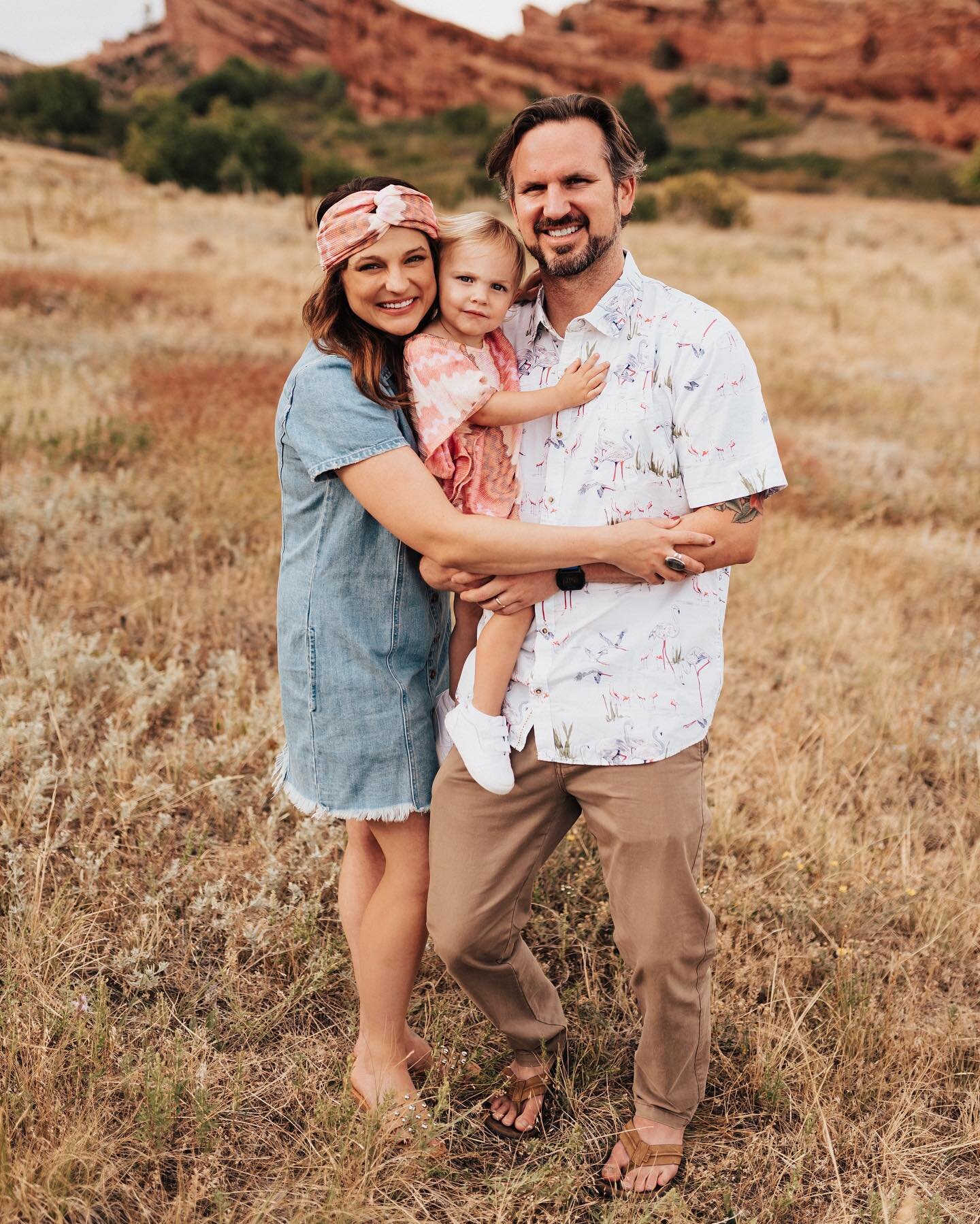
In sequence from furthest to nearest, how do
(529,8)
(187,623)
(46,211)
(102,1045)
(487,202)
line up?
(529,8), (487,202), (46,211), (187,623), (102,1045)

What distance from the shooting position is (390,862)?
8.31 ft

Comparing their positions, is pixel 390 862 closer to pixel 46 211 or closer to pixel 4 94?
pixel 46 211

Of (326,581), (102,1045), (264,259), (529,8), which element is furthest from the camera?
(529,8)

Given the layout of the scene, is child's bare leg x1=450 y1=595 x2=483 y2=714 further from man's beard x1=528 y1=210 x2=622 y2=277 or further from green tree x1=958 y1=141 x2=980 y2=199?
green tree x1=958 y1=141 x2=980 y2=199

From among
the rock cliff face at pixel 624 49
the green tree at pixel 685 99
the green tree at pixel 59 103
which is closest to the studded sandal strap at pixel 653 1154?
the green tree at pixel 59 103

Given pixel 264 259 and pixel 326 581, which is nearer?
pixel 326 581

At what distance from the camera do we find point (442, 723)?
2.57 meters

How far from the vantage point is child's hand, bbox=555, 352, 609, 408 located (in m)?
2.25

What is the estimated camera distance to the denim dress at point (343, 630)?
2215 millimetres

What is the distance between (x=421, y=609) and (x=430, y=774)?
1.47 feet

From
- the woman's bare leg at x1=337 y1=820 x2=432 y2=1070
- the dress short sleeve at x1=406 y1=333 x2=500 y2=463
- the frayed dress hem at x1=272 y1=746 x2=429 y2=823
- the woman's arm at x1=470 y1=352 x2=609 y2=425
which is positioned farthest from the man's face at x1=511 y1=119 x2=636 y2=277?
the woman's bare leg at x1=337 y1=820 x2=432 y2=1070

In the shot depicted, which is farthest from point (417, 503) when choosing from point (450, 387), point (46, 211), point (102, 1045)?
point (46, 211)

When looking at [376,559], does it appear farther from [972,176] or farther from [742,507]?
[972,176]

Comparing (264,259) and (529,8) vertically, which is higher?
(529,8)
